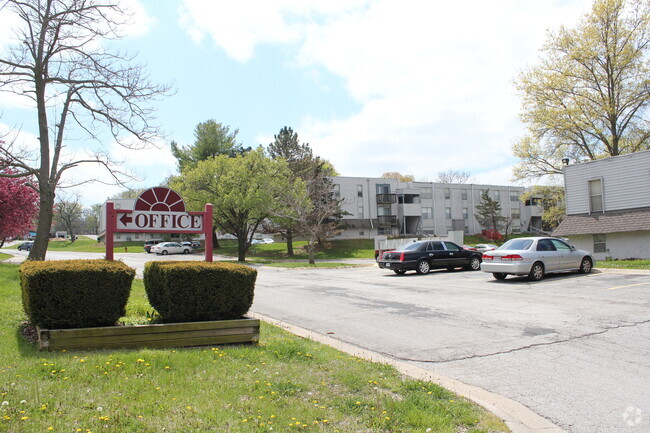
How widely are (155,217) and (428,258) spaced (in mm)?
16068

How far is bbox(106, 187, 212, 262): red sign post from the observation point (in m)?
7.58

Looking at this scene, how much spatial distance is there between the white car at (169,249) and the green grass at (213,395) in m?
48.1

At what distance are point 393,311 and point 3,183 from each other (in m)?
19.8

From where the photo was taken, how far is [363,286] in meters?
16.8

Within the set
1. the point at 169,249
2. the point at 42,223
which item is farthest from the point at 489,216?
the point at 42,223

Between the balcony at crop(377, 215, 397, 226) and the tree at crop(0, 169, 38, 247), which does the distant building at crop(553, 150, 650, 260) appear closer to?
the tree at crop(0, 169, 38, 247)

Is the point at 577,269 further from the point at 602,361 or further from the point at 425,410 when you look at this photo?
the point at 425,410

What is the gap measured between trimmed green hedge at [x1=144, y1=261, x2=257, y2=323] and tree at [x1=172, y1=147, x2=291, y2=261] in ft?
92.3

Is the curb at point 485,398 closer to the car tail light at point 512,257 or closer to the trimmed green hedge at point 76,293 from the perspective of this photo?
the trimmed green hedge at point 76,293

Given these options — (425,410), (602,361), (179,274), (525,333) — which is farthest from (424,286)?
(425,410)

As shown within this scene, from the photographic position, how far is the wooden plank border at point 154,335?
5.94 metres

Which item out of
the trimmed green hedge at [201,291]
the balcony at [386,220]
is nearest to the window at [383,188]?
the balcony at [386,220]

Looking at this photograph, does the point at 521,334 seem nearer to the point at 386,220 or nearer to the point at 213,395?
the point at 213,395

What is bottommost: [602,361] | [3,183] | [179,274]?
[602,361]
